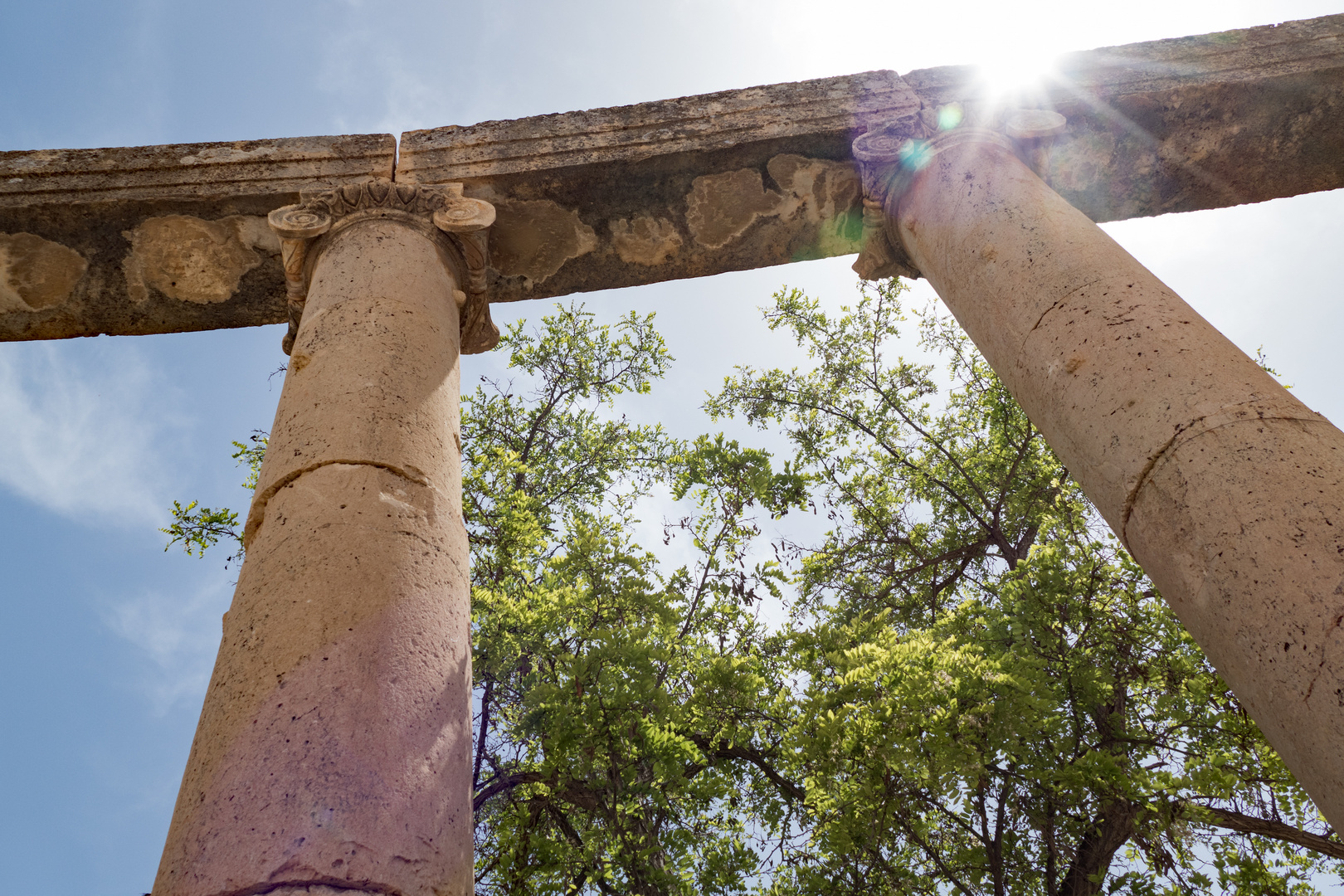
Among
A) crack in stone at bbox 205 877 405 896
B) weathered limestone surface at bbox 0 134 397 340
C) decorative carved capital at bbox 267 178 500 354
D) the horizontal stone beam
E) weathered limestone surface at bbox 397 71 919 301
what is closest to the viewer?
crack in stone at bbox 205 877 405 896

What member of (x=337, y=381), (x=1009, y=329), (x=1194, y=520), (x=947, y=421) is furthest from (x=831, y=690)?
(x=947, y=421)

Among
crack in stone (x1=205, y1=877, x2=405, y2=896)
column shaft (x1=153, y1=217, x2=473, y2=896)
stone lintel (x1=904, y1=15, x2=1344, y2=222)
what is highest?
stone lintel (x1=904, y1=15, x2=1344, y2=222)

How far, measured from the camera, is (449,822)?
301cm

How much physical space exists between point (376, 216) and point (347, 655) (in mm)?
3728

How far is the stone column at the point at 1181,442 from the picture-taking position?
300 cm

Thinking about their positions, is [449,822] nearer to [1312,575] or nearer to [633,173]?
[1312,575]

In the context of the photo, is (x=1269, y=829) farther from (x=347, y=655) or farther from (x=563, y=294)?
(x=347, y=655)

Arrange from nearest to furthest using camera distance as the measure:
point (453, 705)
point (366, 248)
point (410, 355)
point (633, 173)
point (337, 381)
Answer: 1. point (453, 705)
2. point (337, 381)
3. point (410, 355)
4. point (366, 248)
5. point (633, 173)

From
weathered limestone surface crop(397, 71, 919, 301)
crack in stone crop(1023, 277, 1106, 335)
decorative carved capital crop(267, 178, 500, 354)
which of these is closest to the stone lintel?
weathered limestone surface crop(397, 71, 919, 301)

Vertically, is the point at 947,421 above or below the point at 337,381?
above

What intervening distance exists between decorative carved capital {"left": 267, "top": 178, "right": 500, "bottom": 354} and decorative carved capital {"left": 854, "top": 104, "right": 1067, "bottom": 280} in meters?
2.88

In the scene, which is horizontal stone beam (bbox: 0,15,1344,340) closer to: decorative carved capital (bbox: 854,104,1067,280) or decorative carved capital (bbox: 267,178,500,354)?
decorative carved capital (bbox: 854,104,1067,280)

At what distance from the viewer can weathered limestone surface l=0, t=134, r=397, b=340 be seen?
6.56 metres

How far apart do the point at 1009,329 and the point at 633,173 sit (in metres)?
3.31
